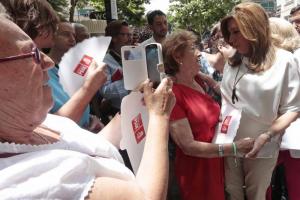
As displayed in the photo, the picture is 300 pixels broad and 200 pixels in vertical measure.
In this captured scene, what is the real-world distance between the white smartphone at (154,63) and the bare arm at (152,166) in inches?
2.6

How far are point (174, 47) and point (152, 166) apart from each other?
57.2 inches

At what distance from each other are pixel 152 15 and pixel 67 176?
4.55 m

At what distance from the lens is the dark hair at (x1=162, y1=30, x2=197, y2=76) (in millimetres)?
2543

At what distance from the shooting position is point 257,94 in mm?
2611

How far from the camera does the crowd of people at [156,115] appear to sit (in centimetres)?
98

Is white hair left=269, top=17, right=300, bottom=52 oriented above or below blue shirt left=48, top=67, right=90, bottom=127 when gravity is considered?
above

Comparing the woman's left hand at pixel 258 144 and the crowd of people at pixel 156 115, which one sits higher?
the crowd of people at pixel 156 115

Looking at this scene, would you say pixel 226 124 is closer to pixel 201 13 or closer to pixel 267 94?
pixel 267 94

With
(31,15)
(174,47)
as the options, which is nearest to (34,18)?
(31,15)

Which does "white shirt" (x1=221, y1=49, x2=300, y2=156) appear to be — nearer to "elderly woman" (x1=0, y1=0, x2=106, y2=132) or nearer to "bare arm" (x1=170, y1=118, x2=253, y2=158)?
"bare arm" (x1=170, y1=118, x2=253, y2=158)

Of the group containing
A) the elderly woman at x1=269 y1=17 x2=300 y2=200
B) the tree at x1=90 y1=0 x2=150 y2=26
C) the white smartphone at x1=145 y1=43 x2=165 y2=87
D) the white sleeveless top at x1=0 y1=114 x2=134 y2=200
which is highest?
the white smartphone at x1=145 y1=43 x2=165 y2=87

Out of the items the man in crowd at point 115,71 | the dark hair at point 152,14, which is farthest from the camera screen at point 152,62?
the dark hair at point 152,14

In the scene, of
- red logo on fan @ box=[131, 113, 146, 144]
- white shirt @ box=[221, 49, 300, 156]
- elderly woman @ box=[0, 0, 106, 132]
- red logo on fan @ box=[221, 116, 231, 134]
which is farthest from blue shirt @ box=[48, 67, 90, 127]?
white shirt @ box=[221, 49, 300, 156]

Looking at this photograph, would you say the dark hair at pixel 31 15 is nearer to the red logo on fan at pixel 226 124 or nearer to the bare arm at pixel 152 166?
the bare arm at pixel 152 166
